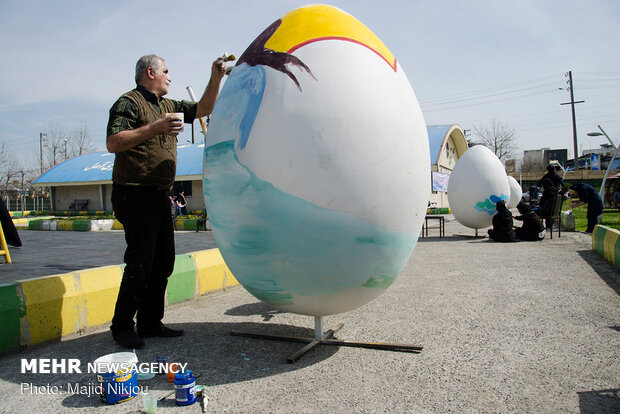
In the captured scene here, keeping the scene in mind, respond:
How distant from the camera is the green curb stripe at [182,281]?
16.8 ft

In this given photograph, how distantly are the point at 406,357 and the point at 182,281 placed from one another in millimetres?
3007

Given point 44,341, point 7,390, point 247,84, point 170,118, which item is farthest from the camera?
point 44,341

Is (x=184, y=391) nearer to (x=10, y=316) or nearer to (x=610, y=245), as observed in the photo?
(x=10, y=316)

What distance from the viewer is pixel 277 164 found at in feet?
9.11

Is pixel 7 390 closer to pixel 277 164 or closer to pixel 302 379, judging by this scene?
pixel 302 379

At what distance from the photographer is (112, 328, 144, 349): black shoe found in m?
3.45

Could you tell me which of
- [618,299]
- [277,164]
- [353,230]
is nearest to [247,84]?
[277,164]

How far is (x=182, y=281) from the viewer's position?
5.23 meters

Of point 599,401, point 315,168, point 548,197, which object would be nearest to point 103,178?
point 548,197

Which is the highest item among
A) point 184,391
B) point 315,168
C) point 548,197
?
point 315,168

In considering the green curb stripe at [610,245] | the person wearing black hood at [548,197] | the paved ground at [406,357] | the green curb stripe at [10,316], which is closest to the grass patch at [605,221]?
the person wearing black hood at [548,197]

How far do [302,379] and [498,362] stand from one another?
4.62ft

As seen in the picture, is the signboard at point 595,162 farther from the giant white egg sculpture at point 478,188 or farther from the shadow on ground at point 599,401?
the shadow on ground at point 599,401

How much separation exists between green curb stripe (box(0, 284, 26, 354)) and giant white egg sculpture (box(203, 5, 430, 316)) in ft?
5.87
